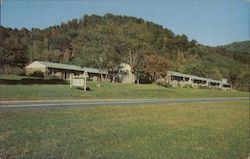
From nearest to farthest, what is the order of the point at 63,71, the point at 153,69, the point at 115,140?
1. the point at 115,140
2. the point at 153,69
3. the point at 63,71

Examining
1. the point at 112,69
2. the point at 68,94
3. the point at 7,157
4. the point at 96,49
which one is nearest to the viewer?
the point at 7,157

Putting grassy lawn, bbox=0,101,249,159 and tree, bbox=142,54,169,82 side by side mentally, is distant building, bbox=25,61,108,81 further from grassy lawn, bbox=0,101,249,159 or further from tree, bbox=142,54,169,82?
grassy lawn, bbox=0,101,249,159

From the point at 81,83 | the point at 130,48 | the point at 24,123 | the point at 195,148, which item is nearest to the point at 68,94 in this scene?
the point at 81,83

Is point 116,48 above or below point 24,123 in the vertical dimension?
above

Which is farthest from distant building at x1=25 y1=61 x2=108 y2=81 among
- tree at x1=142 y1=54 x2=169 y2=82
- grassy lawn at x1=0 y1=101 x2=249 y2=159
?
grassy lawn at x1=0 y1=101 x2=249 y2=159

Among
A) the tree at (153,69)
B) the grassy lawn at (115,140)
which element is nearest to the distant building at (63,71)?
the tree at (153,69)

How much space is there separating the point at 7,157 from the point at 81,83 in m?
27.4

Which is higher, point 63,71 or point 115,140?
point 63,71

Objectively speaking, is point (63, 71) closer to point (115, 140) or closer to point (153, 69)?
point (153, 69)

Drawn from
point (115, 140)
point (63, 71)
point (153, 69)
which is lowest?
point (115, 140)

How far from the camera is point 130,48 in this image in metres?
56.2

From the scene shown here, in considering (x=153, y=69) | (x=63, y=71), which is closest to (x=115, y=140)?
(x=153, y=69)

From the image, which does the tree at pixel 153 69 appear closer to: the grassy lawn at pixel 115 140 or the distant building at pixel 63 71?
the distant building at pixel 63 71

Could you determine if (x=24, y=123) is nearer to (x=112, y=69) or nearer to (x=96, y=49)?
(x=96, y=49)
